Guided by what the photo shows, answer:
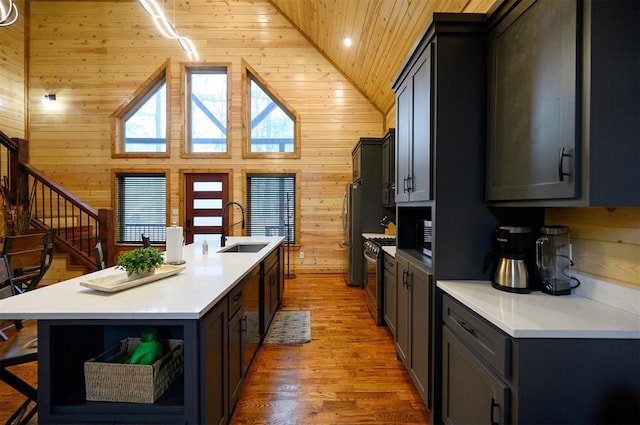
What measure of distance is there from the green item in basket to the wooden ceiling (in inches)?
99.7

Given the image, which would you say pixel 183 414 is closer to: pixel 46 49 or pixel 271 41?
pixel 271 41

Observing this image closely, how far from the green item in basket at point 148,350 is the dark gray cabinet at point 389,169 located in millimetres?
3196

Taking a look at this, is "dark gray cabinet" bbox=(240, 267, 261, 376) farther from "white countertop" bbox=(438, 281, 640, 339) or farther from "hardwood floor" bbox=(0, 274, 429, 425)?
"white countertop" bbox=(438, 281, 640, 339)

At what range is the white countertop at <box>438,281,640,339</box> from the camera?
1072 mm

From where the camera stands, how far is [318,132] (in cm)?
586

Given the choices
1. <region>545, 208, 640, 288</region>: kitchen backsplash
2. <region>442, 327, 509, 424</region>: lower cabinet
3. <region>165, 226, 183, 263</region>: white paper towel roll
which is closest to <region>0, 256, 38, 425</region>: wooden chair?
<region>165, 226, 183, 263</region>: white paper towel roll

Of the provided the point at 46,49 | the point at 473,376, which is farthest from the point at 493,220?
the point at 46,49

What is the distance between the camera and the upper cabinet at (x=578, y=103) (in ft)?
3.51

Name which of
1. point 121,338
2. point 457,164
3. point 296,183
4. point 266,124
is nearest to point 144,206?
point 266,124

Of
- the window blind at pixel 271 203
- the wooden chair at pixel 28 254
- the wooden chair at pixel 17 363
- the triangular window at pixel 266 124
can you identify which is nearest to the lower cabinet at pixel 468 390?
the wooden chair at pixel 17 363

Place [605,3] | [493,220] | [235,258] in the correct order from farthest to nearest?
[235,258]
[493,220]
[605,3]

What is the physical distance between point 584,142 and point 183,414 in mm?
1916

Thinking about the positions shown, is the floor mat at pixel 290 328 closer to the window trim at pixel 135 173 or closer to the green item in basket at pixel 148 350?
the green item in basket at pixel 148 350

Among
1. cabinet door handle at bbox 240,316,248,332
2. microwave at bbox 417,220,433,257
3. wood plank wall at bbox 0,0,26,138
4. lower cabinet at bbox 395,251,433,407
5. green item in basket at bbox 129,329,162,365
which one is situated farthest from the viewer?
wood plank wall at bbox 0,0,26,138
